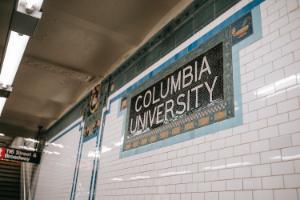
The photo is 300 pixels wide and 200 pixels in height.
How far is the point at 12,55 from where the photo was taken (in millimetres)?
4031

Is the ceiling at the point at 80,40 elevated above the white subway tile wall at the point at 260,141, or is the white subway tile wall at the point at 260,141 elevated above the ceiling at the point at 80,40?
the ceiling at the point at 80,40

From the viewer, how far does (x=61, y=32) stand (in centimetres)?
468

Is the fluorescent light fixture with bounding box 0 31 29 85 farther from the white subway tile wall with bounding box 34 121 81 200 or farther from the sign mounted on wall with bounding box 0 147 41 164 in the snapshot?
the sign mounted on wall with bounding box 0 147 41 164

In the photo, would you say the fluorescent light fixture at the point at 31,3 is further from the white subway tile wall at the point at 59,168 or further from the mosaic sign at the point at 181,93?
the white subway tile wall at the point at 59,168

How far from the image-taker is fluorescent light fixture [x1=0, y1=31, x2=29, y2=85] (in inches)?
142

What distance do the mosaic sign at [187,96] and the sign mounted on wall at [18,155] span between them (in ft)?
18.0

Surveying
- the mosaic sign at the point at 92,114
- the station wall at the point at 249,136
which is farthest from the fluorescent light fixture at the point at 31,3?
the mosaic sign at the point at 92,114

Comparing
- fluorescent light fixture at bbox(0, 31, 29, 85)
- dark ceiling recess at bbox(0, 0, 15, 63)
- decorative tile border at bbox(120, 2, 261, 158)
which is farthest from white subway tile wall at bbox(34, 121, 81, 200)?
decorative tile border at bbox(120, 2, 261, 158)

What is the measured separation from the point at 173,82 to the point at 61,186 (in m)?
4.63

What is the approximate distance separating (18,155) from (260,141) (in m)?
7.95

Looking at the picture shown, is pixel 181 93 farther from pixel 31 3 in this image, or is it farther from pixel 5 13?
pixel 5 13

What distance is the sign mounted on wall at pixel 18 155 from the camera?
8.09m

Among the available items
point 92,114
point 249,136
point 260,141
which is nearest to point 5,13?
point 92,114

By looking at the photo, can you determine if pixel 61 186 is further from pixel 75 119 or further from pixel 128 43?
pixel 128 43
